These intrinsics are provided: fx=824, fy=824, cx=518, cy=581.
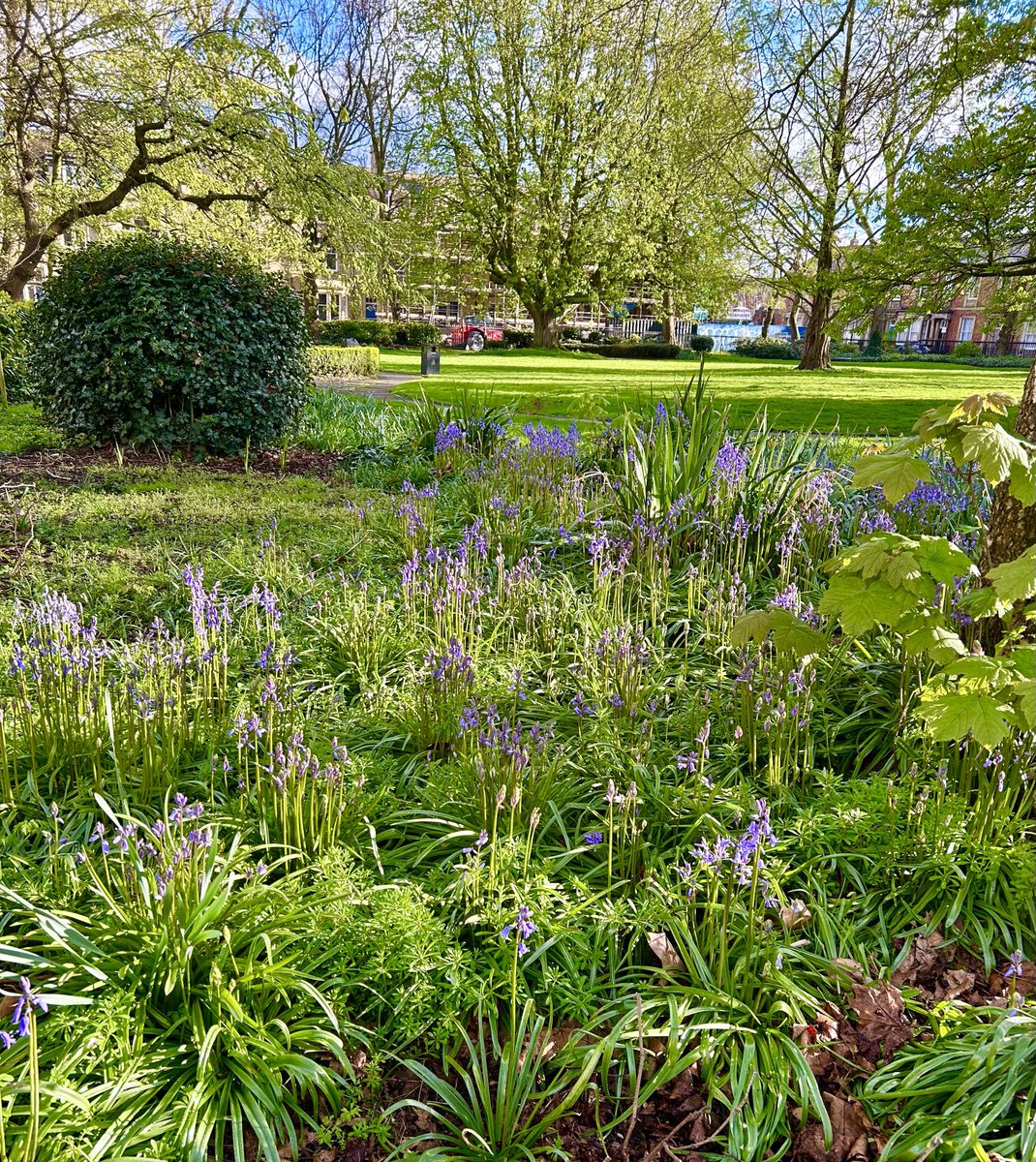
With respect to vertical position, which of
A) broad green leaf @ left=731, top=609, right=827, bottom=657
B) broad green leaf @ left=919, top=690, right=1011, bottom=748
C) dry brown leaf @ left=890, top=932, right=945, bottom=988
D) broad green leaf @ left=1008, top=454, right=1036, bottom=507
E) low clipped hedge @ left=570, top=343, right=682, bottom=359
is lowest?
dry brown leaf @ left=890, top=932, right=945, bottom=988

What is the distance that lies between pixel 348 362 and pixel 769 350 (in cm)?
2940

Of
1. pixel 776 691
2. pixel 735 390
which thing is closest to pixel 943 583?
pixel 776 691

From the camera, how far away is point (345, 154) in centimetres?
3419

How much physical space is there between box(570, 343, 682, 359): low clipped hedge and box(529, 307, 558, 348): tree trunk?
11.3ft

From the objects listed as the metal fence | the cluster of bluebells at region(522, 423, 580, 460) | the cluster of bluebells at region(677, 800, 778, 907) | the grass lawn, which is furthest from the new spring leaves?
the metal fence

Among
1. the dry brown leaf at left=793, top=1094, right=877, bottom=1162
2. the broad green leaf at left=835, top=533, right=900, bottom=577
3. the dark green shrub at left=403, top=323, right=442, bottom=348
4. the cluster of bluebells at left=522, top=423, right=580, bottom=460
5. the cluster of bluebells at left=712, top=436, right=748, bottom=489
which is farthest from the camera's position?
the dark green shrub at left=403, top=323, right=442, bottom=348

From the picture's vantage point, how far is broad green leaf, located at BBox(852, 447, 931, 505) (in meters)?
2.26

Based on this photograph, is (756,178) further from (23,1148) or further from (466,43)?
(23,1148)

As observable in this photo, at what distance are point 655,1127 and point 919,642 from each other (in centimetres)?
145

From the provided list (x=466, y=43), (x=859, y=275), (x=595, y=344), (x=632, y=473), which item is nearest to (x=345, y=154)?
(x=466, y=43)

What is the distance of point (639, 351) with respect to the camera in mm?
38812

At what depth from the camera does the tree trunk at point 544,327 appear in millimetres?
33312

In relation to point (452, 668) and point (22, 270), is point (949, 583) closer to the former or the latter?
point (452, 668)

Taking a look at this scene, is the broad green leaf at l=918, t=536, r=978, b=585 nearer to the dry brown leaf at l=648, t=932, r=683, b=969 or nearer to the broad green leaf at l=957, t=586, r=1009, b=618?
the broad green leaf at l=957, t=586, r=1009, b=618
